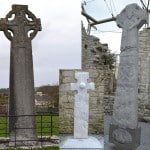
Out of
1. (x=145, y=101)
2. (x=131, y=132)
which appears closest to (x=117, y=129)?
(x=131, y=132)

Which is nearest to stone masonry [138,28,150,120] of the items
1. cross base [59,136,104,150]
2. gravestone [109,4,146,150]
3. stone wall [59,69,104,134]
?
stone wall [59,69,104,134]

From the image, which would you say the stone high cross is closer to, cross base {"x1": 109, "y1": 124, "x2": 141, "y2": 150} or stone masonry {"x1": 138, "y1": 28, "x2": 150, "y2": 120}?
cross base {"x1": 109, "y1": 124, "x2": 141, "y2": 150}

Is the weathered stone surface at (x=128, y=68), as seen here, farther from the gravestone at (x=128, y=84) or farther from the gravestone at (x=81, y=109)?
the gravestone at (x=81, y=109)

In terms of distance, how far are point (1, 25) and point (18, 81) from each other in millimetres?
1073

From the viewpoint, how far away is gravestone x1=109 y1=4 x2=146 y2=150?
6.82m

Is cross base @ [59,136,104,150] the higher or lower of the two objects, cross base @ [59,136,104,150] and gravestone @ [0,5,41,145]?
the lower

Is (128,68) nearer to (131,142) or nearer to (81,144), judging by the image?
(131,142)

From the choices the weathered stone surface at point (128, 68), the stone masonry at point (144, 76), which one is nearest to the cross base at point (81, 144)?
the weathered stone surface at point (128, 68)

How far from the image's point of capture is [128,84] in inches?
272

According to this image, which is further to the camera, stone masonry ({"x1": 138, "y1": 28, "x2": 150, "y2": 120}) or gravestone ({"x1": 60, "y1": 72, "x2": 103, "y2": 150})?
stone masonry ({"x1": 138, "y1": 28, "x2": 150, "y2": 120})

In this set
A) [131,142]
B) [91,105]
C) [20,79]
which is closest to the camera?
[131,142]

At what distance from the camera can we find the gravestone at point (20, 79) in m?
7.70

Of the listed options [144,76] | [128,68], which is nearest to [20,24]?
[128,68]

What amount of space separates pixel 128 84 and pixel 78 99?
107 cm
